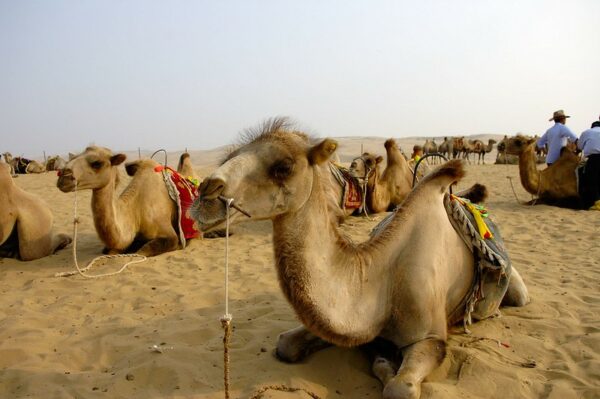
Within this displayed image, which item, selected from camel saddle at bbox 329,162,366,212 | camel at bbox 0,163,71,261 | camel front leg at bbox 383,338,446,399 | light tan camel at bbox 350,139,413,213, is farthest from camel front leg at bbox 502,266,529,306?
camel at bbox 0,163,71,261

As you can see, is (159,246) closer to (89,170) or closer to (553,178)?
(89,170)

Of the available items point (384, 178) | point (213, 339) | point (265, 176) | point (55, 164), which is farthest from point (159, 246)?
point (55, 164)

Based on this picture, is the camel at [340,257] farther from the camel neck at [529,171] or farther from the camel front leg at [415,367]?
the camel neck at [529,171]

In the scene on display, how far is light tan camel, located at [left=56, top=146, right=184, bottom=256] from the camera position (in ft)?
17.6

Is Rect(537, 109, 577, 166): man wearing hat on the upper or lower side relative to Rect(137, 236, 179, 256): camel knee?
upper

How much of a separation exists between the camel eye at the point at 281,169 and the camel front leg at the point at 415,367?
1.16 meters

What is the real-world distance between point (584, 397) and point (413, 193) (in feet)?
4.75

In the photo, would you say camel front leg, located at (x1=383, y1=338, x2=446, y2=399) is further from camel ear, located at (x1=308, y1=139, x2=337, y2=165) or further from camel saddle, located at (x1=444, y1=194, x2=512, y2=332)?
camel ear, located at (x1=308, y1=139, x2=337, y2=165)

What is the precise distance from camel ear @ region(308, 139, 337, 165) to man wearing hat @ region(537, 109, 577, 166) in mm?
9234

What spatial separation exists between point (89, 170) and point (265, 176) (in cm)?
371

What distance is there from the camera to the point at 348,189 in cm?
807

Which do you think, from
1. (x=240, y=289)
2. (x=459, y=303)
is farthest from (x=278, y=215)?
(x=240, y=289)

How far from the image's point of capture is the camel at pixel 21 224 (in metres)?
5.54

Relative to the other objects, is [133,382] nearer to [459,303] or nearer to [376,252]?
[376,252]
